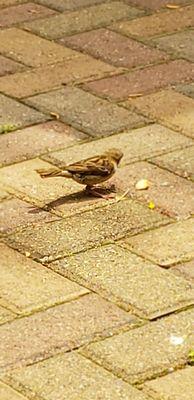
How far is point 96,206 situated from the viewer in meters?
6.93

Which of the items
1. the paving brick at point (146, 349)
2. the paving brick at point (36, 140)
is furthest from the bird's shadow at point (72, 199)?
the paving brick at point (146, 349)

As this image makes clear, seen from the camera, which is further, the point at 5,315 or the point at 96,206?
the point at 96,206

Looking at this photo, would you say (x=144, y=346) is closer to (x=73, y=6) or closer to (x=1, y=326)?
(x=1, y=326)

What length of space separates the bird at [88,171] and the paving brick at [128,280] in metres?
0.63

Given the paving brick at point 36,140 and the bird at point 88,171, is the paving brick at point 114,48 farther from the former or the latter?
the bird at point 88,171

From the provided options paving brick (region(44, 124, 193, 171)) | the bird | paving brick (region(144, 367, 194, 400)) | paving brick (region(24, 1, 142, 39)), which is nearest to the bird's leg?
the bird

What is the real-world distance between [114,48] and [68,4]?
3.31 feet

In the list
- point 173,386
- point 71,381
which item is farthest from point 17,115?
point 173,386

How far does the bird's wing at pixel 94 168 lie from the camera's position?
697cm

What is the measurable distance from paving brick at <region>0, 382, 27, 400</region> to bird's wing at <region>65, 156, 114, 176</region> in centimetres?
193

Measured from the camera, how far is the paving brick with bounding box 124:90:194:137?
25.9 ft

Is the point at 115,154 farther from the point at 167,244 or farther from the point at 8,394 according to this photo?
the point at 8,394

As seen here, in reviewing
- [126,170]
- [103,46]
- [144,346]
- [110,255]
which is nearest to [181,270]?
[110,255]

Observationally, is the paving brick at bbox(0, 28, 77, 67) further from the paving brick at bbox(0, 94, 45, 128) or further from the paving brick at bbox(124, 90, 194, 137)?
the paving brick at bbox(124, 90, 194, 137)
